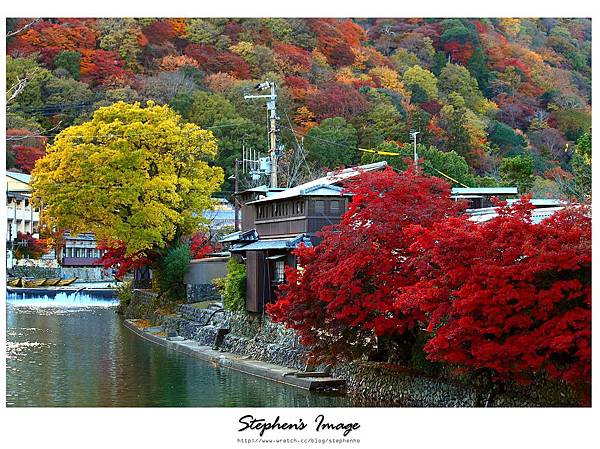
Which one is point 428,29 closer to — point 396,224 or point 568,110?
point 568,110

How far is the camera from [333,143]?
171 feet

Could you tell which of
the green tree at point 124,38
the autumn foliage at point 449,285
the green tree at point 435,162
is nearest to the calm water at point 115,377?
the autumn foliage at point 449,285

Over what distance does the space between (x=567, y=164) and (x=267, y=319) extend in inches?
1338

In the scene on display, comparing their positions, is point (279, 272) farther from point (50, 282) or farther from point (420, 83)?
point (50, 282)

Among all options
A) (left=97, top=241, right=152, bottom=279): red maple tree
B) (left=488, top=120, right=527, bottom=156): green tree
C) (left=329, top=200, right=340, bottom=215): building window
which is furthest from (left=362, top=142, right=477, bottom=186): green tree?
(left=329, top=200, right=340, bottom=215): building window

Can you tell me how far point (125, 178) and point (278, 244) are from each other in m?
11.4

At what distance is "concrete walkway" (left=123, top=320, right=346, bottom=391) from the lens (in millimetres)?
21219

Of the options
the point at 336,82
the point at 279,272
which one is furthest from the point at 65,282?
the point at 279,272

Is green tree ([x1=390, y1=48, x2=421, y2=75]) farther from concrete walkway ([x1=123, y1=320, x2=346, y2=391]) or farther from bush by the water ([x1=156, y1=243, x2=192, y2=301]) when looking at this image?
concrete walkway ([x1=123, y1=320, x2=346, y2=391])

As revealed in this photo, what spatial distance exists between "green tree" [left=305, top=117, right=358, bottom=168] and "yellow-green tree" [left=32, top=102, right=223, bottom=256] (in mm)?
14801

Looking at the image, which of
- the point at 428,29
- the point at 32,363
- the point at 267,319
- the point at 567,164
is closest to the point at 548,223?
the point at 267,319

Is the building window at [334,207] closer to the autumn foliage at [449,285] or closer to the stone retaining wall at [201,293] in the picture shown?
the autumn foliage at [449,285]

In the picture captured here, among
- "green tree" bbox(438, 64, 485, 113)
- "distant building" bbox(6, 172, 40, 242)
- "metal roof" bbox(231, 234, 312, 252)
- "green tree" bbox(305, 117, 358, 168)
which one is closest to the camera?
"metal roof" bbox(231, 234, 312, 252)

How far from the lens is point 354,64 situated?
2616 inches
